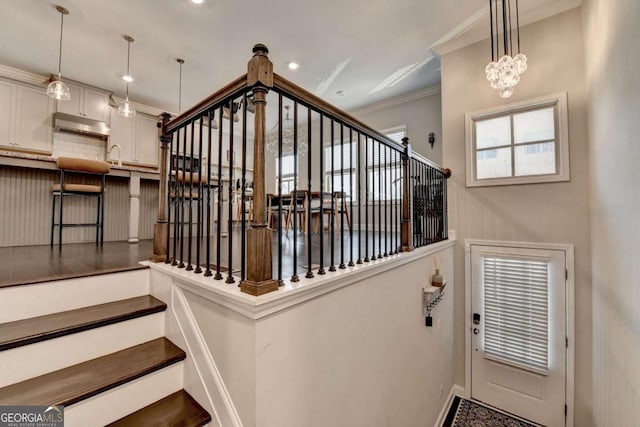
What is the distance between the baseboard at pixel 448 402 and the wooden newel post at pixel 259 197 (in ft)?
9.64

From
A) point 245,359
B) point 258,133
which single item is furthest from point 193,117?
point 245,359

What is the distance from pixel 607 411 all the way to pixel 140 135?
752 centimetres

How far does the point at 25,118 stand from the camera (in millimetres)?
4141

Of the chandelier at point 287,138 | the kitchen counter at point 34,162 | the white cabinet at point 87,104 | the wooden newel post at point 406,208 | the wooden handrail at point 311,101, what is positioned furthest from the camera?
the chandelier at point 287,138

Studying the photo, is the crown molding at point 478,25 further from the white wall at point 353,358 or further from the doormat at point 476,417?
the doormat at point 476,417

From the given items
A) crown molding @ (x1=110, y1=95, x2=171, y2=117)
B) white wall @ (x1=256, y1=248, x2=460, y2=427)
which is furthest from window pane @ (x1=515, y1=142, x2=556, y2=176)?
crown molding @ (x1=110, y1=95, x2=171, y2=117)

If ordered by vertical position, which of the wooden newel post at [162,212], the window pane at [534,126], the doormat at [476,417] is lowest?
the doormat at [476,417]

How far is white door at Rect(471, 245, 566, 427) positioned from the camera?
9.09 ft

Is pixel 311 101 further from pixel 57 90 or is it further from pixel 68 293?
pixel 57 90

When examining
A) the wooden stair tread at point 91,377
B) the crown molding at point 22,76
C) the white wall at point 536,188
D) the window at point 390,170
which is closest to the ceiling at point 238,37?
the crown molding at point 22,76

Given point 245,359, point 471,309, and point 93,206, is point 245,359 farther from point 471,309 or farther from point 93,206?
point 93,206

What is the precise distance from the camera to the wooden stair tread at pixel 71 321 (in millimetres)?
1046

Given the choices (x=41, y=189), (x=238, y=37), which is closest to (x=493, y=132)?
(x=238, y=37)

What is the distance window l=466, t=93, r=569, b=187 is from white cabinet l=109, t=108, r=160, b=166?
230 inches
